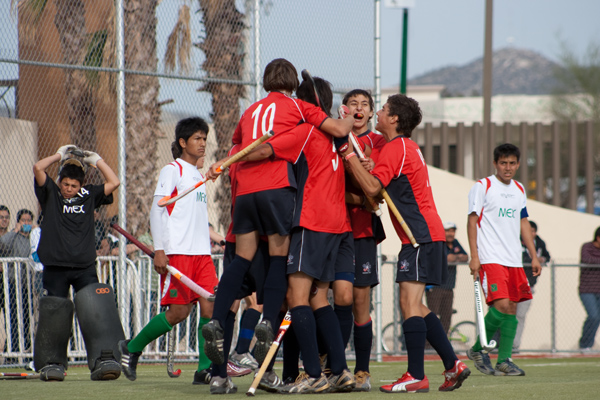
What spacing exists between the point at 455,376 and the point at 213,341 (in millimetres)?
1835

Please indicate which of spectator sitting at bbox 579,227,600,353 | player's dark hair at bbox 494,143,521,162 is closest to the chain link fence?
player's dark hair at bbox 494,143,521,162

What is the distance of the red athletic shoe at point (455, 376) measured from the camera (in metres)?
5.82

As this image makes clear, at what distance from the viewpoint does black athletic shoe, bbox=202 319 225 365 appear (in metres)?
5.03

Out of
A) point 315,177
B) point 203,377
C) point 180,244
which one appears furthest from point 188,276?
point 315,177

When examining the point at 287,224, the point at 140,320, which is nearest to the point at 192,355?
the point at 140,320

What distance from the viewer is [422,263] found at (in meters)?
5.77

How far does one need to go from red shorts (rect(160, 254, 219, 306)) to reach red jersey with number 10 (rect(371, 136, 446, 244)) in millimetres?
1670

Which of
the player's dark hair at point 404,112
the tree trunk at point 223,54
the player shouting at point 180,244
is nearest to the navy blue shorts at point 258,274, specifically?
the player shouting at point 180,244

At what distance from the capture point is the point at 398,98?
6094 millimetres

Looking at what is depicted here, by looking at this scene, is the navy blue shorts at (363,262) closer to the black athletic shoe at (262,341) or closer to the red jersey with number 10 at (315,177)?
the red jersey with number 10 at (315,177)

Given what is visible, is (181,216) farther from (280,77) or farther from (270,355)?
(270,355)

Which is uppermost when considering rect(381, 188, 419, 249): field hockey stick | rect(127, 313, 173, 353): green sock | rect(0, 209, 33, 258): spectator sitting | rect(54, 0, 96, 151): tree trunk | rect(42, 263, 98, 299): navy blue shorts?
rect(54, 0, 96, 151): tree trunk

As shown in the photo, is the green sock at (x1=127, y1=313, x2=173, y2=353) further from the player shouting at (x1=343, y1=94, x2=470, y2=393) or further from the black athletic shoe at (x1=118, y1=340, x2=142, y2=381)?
the player shouting at (x1=343, y1=94, x2=470, y2=393)

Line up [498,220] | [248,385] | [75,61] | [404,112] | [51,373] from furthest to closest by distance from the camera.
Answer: [75,61], [498,220], [51,373], [248,385], [404,112]
